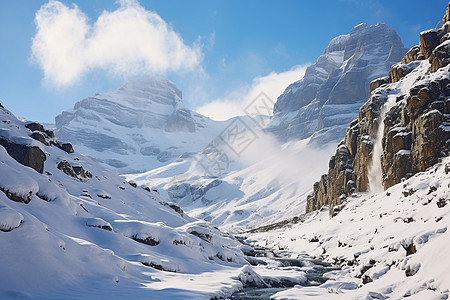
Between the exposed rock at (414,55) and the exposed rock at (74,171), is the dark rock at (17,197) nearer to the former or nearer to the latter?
the exposed rock at (74,171)

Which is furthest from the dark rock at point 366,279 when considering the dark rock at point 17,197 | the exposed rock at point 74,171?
the exposed rock at point 74,171

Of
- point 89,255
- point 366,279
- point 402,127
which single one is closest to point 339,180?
point 402,127

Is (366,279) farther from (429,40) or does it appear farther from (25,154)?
(429,40)

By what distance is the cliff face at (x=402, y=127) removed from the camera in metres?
51.0

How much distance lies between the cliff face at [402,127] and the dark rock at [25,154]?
5634 cm

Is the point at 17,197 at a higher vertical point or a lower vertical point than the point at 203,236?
lower

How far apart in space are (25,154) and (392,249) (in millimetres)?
39736

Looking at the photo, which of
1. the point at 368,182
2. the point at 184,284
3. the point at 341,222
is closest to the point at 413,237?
the point at 184,284

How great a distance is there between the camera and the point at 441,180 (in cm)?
3269

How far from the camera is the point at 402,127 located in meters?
59.2

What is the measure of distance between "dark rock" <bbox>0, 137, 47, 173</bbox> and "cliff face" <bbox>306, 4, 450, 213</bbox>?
56.3 metres

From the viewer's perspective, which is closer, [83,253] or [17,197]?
[83,253]

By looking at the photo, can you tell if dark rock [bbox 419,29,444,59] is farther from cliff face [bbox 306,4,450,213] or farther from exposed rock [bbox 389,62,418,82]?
exposed rock [bbox 389,62,418,82]

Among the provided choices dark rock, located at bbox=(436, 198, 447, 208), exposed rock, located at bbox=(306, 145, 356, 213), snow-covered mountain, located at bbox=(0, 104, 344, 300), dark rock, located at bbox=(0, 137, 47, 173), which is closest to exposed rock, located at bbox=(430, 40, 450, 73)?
exposed rock, located at bbox=(306, 145, 356, 213)
